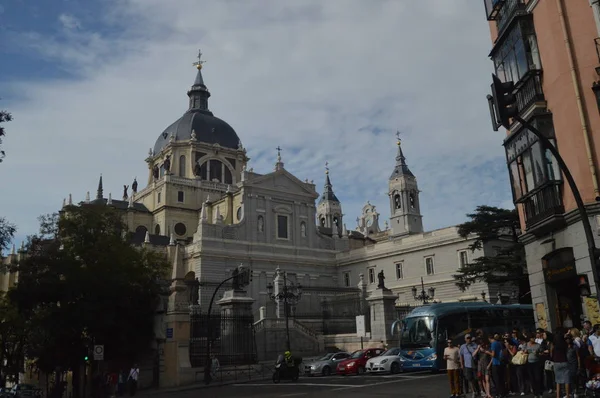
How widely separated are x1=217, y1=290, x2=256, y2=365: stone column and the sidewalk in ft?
2.05

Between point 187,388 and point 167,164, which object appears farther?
point 167,164

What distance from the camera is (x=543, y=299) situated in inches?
669

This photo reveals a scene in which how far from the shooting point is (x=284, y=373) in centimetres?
2306

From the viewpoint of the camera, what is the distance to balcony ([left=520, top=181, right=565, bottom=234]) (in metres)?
15.5

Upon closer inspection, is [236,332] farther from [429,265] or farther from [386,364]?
[429,265]

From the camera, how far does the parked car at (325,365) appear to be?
26.3m

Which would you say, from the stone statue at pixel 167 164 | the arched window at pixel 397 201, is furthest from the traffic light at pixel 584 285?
the arched window at pixel 397 201

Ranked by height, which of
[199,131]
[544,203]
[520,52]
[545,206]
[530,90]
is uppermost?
[199,131]

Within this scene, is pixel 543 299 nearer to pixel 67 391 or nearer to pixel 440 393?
pixel 440 393

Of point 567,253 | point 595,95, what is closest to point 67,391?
point 567,253

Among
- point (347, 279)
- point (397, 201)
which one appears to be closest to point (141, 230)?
point (347, 279)

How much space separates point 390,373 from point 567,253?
34.6 feet

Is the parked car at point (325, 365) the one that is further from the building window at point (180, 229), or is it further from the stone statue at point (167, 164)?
the stone statue at point (167, 164)

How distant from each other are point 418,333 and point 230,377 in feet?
29.4
